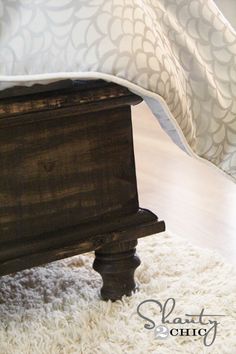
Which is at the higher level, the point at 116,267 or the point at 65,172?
the point at 65,172

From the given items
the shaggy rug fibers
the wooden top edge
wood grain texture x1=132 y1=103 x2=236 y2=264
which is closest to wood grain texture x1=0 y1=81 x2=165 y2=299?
the wooden top edge

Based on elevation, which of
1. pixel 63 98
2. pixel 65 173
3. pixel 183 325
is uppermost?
pixel 63 98

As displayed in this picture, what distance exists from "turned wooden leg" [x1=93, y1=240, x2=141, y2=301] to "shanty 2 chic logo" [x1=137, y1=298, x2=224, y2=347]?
0.19 ft

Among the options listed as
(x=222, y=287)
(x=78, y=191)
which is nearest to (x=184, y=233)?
(x=222, y=287)

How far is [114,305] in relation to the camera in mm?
1040

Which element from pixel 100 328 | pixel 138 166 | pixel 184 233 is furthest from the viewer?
pixel 138 166

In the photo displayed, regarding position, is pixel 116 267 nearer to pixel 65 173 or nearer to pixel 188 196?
pixel 65 173

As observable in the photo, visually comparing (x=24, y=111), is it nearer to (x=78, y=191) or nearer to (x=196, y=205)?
(x=78, y=191)

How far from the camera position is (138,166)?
191 centimetres

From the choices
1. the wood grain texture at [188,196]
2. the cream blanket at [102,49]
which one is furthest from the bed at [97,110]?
the wood grain texture at [188,196]

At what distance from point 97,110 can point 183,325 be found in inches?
13.6

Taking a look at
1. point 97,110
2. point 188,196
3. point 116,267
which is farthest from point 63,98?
point 188,196

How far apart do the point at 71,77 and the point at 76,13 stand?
0.29 ft

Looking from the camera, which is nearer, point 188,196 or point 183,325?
point 183,325
